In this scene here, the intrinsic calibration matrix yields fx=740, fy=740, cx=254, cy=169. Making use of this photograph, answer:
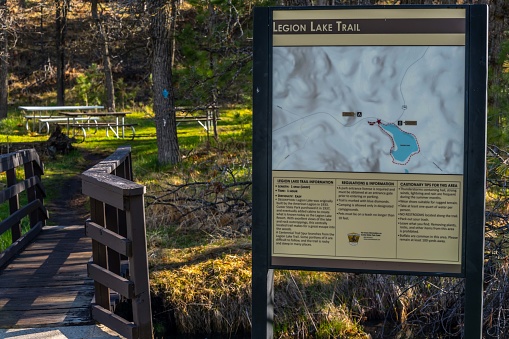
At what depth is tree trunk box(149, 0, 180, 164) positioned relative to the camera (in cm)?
1378

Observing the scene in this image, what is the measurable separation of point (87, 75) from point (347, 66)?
26.4 m

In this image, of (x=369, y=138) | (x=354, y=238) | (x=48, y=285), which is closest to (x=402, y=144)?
(x=369, y=138)

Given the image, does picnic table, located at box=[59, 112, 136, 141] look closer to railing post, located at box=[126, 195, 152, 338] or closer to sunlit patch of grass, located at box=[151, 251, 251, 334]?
sunlit patch of grass, located at box=[151, 251, 251, 334]

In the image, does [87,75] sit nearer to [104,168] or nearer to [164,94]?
[164,94]

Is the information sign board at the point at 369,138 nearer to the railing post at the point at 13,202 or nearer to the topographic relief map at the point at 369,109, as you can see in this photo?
the topographic relief map at the point at 369,109

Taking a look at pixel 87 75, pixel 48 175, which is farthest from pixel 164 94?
pixel 87 75

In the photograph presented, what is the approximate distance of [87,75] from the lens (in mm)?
29188

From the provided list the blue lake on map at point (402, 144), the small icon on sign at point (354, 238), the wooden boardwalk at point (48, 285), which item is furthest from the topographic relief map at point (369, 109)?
the wooden boardwalk at point (48, 285)

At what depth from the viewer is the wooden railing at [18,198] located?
722 centimetres

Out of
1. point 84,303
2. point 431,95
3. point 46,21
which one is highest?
point 46,21

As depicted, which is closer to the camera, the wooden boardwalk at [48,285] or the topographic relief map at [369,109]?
the topographic relief map at [369,109]

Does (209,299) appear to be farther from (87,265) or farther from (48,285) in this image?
(87,265)

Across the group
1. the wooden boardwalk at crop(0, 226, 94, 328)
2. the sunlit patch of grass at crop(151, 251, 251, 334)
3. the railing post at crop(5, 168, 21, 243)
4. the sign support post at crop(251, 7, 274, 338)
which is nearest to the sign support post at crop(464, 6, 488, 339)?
the sign support post at crop(251, 7, 274, 338)

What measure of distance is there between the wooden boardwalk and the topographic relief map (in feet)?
8.29
